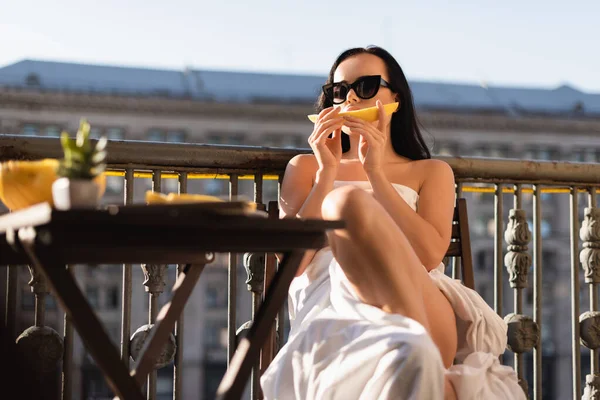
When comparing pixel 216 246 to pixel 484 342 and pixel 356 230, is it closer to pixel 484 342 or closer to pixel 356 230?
pixel 356 230

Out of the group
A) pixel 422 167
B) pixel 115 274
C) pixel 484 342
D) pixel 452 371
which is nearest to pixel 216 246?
pixel 452 371

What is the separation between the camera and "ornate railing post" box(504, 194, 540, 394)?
3.48m

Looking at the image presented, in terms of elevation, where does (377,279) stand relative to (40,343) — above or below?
above

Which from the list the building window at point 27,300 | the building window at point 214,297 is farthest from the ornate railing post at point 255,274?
the building window at point 214,297

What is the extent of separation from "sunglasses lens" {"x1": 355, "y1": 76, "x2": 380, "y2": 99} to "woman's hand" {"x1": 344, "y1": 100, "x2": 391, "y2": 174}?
0.89 ft

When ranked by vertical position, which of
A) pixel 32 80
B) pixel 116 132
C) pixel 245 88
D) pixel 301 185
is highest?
pixel 32 80

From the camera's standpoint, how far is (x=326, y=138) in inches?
115

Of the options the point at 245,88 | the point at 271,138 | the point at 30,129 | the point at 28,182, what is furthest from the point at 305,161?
the point at 30,129

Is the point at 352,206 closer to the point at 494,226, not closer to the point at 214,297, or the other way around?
the point at 494,226

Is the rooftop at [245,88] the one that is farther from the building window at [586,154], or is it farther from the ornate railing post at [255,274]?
the ornate railing post at [255,274]

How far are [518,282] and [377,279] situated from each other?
1473mm

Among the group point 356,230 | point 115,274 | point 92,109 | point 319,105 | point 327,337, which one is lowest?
point 115,274

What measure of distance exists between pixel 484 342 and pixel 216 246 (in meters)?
1.23

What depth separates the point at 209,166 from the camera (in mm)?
3104
